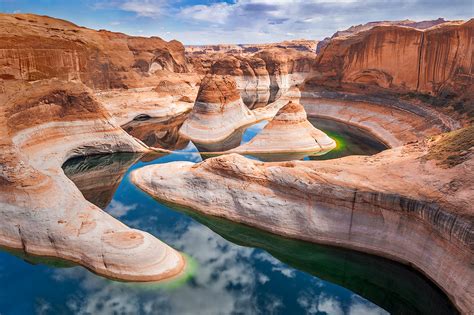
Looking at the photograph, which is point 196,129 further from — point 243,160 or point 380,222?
point 380,222

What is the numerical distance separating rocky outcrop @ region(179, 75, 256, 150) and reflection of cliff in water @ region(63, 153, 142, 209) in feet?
24.0

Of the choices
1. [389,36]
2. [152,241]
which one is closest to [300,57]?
[389,36]

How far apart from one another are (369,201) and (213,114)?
2117cm

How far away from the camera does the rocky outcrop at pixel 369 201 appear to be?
10.3 m

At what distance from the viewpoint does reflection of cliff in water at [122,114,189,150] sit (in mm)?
29375

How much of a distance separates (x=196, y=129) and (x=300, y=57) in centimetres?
5134

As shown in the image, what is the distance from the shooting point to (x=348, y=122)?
35.6 metres

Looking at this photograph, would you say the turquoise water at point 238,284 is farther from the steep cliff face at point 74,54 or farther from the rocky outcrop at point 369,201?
the steep cliff face at point 74,54

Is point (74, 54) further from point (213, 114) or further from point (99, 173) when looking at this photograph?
point (99, 173)

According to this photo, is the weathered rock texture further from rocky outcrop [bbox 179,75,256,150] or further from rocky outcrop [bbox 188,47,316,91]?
rocky outcrop [bbox 188,47,316,91]

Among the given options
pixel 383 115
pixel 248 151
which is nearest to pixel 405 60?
pixel 383 115

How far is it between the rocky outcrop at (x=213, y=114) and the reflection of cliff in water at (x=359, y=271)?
16.3 meters

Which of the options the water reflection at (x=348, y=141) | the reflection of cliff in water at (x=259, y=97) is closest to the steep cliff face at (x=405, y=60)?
the water reflection at (x=348, y=141)

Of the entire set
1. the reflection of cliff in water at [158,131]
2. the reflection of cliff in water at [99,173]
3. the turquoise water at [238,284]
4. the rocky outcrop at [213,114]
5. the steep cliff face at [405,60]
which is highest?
the steep cliff face at [405,60]
